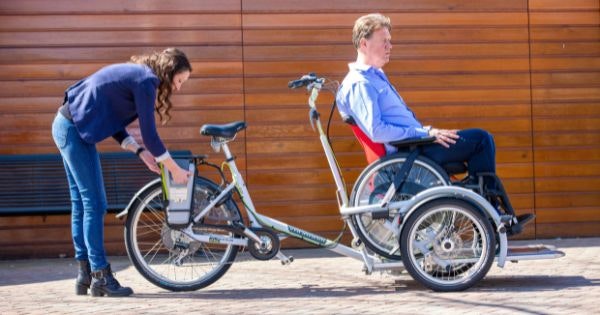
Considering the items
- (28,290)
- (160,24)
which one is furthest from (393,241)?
(160,24)

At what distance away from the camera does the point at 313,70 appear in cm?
880

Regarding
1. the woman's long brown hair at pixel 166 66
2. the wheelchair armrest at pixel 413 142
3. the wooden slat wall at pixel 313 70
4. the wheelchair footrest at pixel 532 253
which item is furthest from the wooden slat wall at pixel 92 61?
the wheelchair footrest at pixel 532 253

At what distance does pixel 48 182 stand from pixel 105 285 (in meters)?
2.38

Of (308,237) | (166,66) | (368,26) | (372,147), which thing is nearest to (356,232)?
(308,237)

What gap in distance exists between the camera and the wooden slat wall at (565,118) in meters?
9.02

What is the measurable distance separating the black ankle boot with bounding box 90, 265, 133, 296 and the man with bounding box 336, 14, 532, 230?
5.86 feet

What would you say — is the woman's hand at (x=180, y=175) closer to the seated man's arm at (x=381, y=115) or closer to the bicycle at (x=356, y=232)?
the bicycle at (x=356, y=232)

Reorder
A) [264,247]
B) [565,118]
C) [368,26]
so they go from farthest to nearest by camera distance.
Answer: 1. [565,118]
2. [368,26]
3. [264,247]

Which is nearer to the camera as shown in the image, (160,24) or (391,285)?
(391,285)

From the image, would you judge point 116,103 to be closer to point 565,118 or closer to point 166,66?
point 166,66

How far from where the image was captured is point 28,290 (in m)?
7.04

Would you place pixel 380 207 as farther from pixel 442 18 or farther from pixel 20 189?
pixel 20 189

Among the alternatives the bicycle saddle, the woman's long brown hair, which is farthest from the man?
the woman's long brown hair

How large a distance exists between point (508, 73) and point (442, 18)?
0.74 metres
